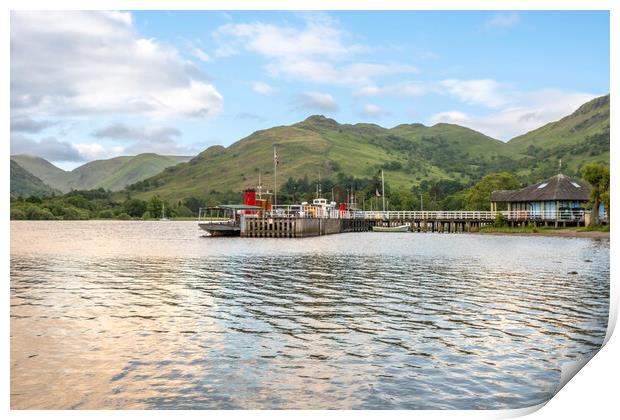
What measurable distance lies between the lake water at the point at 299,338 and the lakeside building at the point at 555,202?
46960mm

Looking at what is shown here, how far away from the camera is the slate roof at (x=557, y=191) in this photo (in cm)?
7219

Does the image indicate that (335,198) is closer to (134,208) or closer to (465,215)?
(134,208)

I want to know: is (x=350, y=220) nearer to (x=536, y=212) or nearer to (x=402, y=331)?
(x=536, y=212)

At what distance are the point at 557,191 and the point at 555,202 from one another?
1300 mm

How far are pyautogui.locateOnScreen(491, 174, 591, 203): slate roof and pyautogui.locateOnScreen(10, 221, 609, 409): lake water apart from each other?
47111mm

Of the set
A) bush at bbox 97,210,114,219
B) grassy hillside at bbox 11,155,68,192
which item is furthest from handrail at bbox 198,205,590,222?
bush at bbox 97,210,114,219

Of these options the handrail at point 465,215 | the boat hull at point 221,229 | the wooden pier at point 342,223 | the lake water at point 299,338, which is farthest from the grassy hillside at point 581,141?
the lake water at point 299,338

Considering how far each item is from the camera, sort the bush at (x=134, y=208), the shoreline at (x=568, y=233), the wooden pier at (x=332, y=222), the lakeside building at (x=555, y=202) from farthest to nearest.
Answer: the bush at (x=134, y=208), the wooden pier at (x=332, y=222), the lakeside building at (x=555, y=202), the shoreline at (x=568, y=233)

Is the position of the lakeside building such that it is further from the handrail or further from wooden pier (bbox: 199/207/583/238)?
wooden pier (bbox: 199/207/583/238)

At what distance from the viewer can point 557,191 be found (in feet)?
241

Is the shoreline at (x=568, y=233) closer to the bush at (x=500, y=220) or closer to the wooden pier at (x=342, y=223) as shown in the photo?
the bush at (x=500, y=220)

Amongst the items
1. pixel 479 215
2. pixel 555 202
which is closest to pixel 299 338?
pixel 555 202

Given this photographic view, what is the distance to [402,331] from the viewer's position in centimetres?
1529

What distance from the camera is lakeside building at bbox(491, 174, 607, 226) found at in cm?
7194
